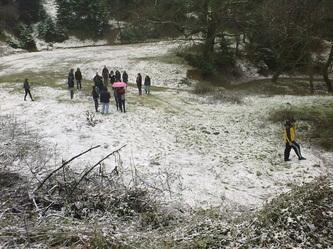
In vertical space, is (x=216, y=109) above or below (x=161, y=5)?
below

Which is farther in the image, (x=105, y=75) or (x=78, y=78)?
(x=105, y=75)

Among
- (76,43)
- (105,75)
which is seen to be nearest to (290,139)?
(105,75)

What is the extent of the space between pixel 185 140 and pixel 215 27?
18.9m

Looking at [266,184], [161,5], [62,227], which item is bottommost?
[266,184]

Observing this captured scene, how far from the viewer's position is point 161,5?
4369 cm

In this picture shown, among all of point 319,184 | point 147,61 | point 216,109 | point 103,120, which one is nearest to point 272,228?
point 319,184

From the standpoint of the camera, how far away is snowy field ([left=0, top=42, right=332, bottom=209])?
1431cm

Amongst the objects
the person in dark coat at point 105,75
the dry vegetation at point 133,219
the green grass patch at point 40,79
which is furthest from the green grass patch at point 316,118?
the green grass patch at point 40,79

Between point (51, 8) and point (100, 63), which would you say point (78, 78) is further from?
point (51, 8)

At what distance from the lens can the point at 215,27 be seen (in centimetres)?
3516

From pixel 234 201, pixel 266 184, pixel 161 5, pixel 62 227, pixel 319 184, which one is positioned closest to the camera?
pixel 62 227

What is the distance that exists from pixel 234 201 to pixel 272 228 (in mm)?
3483

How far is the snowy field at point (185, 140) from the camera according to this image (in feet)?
47.0

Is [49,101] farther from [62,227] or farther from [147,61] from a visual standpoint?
[62,227]
